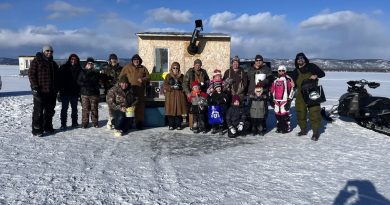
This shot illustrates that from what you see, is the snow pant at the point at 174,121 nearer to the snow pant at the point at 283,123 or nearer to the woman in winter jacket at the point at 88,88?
the woman in winter jacket at the point at 88,88

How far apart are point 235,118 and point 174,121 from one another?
1460 millimetres

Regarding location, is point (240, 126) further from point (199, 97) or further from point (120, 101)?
point (120, 101)

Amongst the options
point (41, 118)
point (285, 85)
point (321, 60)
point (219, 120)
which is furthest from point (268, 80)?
point (321, 60)

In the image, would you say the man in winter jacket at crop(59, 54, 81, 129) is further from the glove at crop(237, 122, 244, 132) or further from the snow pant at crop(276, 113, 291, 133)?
the snow pant at crop(276, 113, 291, 133)

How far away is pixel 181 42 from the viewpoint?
29.6 feet

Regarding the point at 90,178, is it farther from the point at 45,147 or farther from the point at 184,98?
the point at 184,98

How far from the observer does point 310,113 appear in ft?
22.5

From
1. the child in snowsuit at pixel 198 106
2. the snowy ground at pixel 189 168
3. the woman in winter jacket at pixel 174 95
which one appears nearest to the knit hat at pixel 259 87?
the snowy ground at pixel 189 168

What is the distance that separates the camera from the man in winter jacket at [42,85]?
6195 mm

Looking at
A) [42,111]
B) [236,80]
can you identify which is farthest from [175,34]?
[42,111]

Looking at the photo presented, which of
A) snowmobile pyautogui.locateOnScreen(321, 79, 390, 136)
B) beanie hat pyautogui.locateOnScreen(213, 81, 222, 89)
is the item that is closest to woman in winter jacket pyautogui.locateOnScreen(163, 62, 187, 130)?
beanie hat pyautogui.locateOnScreen(213, 81, 222, 89)

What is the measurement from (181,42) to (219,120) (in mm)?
2848

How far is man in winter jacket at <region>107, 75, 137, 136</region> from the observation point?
6930 millimetres

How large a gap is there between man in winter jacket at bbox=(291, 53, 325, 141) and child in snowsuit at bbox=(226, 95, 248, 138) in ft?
3.86
